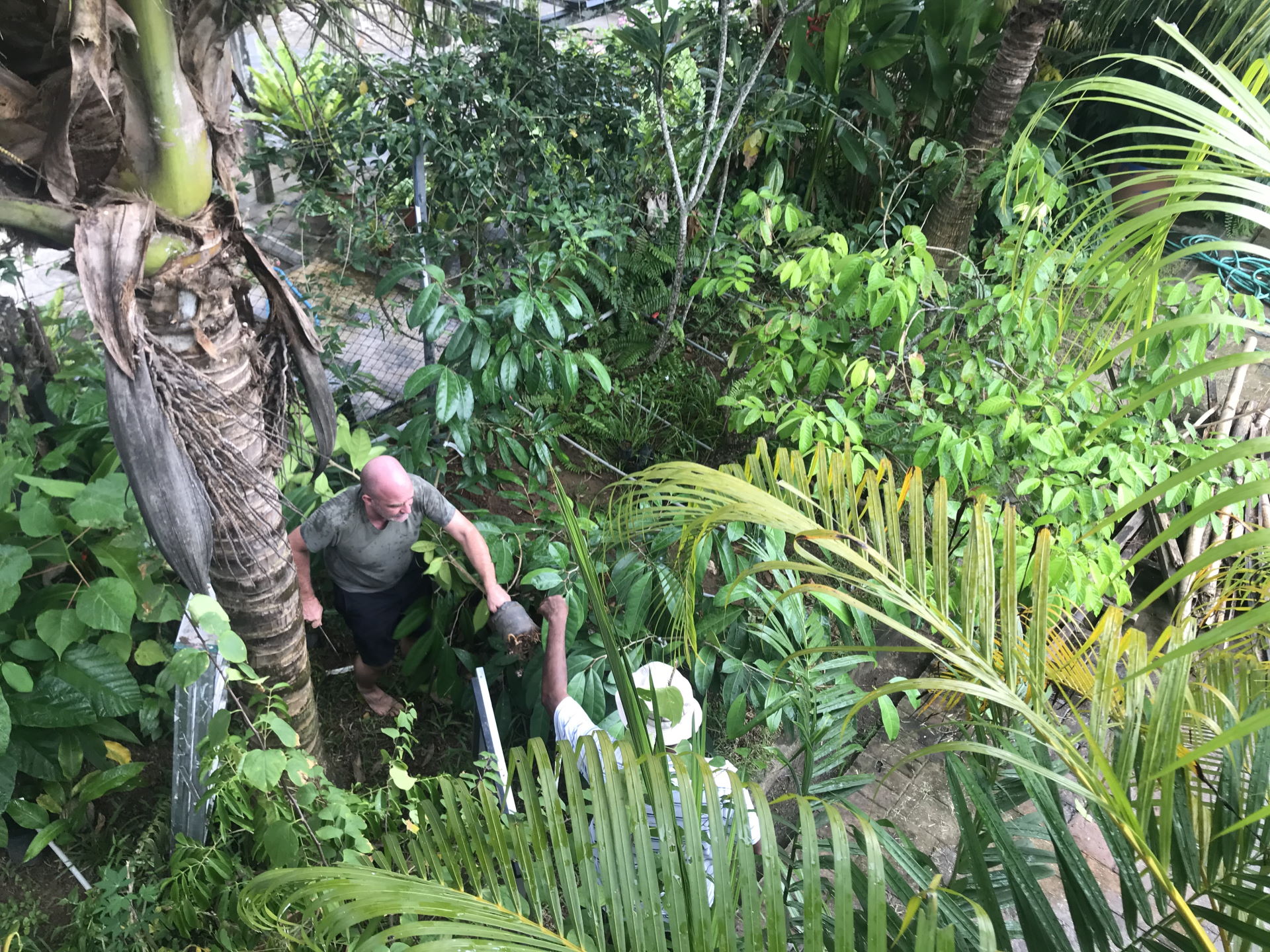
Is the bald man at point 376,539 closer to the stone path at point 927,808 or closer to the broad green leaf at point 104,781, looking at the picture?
the broad green leaf at point 104,781

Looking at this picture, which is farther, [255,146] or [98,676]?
[255,146]

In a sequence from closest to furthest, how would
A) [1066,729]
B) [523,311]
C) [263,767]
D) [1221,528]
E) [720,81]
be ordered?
[1066,729]
[263,767]
[523,311]
[720,81]
[1221,528]

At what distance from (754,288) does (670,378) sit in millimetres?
671

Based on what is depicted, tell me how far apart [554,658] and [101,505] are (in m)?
1.31

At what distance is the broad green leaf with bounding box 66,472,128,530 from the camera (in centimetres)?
206

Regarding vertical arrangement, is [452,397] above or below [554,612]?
above

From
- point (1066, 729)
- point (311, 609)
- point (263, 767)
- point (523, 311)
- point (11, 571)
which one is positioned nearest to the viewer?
point (1066, 729)

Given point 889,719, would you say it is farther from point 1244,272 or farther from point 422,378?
point 1244,272

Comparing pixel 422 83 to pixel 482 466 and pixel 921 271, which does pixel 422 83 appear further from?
pixel 921 271

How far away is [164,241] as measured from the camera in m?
1.40

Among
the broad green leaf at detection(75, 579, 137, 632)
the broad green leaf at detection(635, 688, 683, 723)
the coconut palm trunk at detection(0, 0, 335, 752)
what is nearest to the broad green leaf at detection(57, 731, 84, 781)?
the broad green leaf at detection(75, 579, 137, 632)

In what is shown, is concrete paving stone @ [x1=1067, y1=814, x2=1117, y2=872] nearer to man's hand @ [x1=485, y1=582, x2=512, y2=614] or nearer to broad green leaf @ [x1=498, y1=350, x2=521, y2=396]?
man's hand @ [x1=485, y1=582, x2=512, y2=614]

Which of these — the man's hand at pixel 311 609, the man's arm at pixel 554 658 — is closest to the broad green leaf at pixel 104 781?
the man's hand at pixel 311 609

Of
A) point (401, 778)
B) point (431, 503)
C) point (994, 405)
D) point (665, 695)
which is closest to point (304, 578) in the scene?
point (431, 503)
